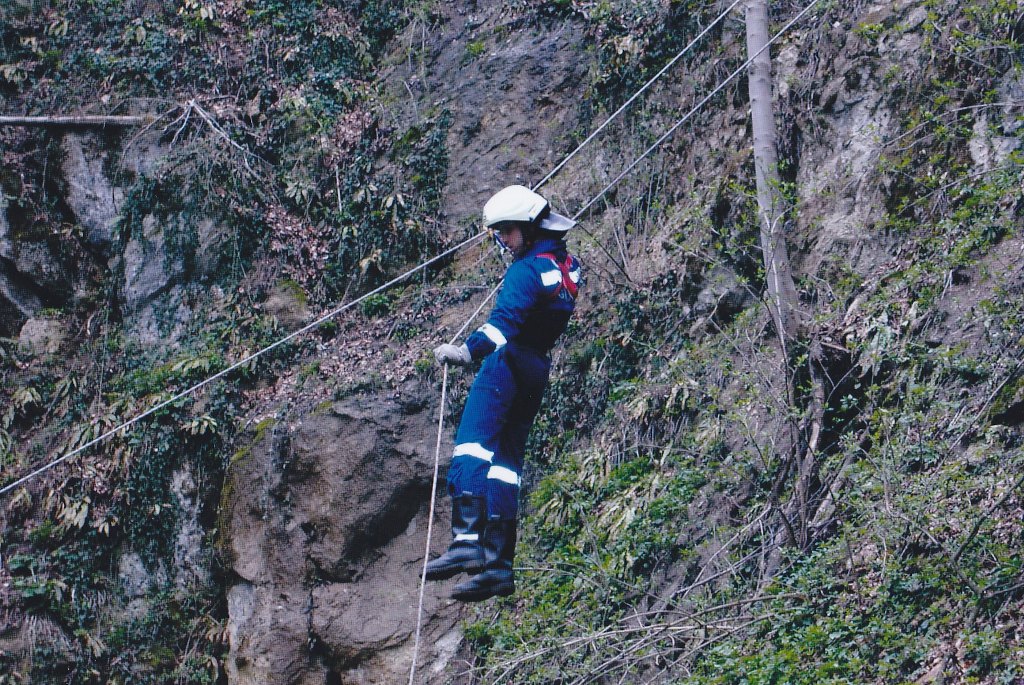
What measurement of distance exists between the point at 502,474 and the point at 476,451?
6.6 inches

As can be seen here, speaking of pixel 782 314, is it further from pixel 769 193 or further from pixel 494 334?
pixel 494 334

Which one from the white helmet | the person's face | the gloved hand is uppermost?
the white helmet

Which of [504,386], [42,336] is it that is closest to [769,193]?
[504,386]

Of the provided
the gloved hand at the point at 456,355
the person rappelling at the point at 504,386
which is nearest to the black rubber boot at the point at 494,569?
the person rappelling at the point at 504,386

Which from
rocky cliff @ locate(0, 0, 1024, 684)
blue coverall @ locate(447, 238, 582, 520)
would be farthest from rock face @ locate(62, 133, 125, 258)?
blue coverall @ locate(447, 238, 582, 520)

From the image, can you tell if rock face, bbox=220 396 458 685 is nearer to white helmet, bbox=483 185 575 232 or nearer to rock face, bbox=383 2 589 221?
rock face, bbox=383 2 589 221

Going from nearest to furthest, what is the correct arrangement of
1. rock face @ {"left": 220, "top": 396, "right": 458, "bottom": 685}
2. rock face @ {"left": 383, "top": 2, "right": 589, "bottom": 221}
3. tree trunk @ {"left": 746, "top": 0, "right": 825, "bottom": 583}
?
tree trunk @ {"left": 746, "top": 0, "right": 825, "bottom": 583} → rock face @ {"left": 220, "top": 396, "right": 458, "bottom": 685} → rock face @ {"left": 383, "top": 2, "right": 589, "bottom": 221}

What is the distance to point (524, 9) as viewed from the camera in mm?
10438

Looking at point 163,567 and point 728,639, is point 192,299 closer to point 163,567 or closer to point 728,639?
point 163,567

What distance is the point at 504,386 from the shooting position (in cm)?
484

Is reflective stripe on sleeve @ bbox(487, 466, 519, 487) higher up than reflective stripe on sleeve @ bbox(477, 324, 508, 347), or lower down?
lower down

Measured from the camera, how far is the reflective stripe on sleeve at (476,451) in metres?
4.75

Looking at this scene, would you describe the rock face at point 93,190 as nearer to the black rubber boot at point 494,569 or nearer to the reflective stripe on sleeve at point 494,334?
the reflective stripe on sleeve at point 494,334

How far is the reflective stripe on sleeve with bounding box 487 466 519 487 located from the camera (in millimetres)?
4723
